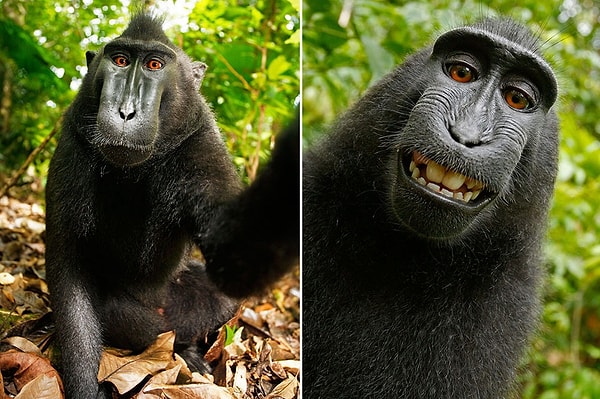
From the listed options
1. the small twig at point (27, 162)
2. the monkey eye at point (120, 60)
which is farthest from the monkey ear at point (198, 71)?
the small twig at point (27, 162)

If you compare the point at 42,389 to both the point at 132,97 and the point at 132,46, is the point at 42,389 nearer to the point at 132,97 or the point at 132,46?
the point at 132,97

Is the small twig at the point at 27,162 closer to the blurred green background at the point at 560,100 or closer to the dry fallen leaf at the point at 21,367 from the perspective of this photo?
the dry fallen leaf at the point at 21,367

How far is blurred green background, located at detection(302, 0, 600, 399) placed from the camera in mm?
2166

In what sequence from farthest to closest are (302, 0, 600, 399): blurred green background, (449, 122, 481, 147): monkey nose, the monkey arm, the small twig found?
(302, 0, 600, 399): blurred green background < the small twig < (449, 122, 481, 147): monkey nose < the monkey arm

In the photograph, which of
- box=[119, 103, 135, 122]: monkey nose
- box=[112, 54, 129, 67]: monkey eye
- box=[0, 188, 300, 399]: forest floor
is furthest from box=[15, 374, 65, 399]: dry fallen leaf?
box=[112, 54, 129, 67]: monkey eye

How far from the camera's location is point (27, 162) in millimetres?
1352

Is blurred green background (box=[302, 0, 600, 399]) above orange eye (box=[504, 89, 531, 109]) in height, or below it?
below

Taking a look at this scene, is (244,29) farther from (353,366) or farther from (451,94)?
(353,366)

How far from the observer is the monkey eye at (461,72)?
4.26 feet

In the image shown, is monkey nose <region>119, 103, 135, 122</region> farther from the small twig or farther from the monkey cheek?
the monkey cheek

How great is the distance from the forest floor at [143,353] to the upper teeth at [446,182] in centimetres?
35

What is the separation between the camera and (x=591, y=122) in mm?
4219

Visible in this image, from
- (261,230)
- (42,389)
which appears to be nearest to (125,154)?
(261,230)

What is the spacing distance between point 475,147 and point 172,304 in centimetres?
70
